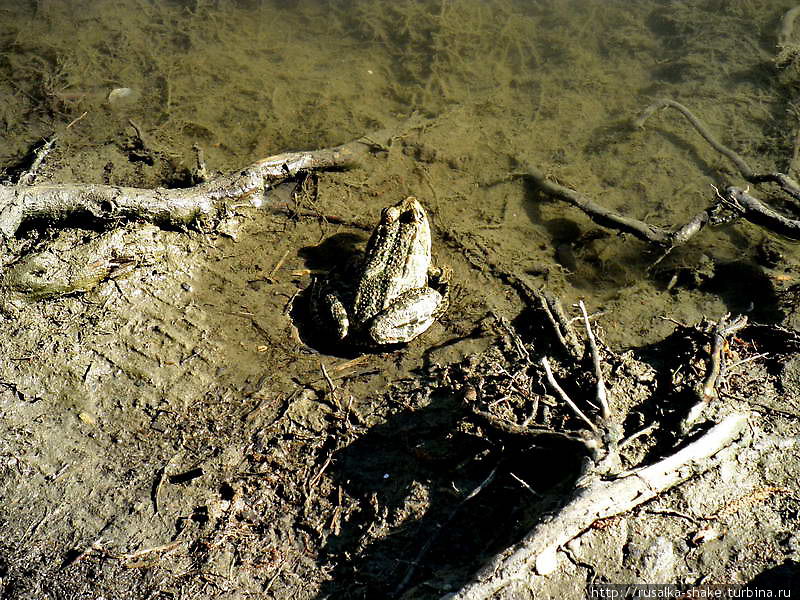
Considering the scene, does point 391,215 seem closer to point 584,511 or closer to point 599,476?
point 599,476

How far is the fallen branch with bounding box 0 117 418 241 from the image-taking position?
5969 millimetres

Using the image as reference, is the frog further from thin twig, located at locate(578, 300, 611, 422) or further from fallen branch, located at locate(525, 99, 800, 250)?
fallen branch, located at locate(525, 99, 800, 250)

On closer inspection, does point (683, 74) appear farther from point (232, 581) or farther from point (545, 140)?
point (232, 581)

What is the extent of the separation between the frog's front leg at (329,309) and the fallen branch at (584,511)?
8.19ft

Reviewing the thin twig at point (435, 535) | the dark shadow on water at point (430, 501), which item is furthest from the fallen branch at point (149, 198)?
the thin twig at point (435, 535)

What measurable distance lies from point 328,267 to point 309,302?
0.63 meters

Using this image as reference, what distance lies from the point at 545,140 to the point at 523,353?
4.00 metres

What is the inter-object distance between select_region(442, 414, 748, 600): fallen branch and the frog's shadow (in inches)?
87.7

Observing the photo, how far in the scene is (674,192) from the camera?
7051mm

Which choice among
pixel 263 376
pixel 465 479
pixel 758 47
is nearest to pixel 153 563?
pixel 263 376

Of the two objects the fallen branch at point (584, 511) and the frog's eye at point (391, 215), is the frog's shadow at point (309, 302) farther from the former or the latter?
the fallen branch at point (584, 511)

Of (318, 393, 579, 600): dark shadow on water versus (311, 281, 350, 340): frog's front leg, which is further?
(311, 281, 350, 340): frog's front leg

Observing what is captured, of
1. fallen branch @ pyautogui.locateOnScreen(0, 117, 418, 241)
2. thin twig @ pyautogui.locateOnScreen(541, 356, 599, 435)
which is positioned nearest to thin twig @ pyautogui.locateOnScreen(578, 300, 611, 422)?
thin twig @ pyautogui.locateOnScreen(541, 356, 599, 435)

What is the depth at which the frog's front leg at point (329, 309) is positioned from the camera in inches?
209
